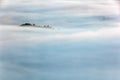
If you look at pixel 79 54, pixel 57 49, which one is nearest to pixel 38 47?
pixel 57 49

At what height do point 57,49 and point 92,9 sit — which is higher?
point 92,9

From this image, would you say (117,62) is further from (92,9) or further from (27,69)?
(27,69)

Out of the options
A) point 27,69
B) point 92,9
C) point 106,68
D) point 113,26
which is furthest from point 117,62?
point 27,69

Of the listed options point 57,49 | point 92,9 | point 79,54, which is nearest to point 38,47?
point 57,49

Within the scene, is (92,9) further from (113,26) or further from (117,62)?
(117,62)

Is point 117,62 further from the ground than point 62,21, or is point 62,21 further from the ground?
point 62,21

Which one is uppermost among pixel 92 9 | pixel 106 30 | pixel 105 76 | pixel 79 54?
pixel 92 9

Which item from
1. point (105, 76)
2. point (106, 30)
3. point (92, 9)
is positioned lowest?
point (105, 76)
